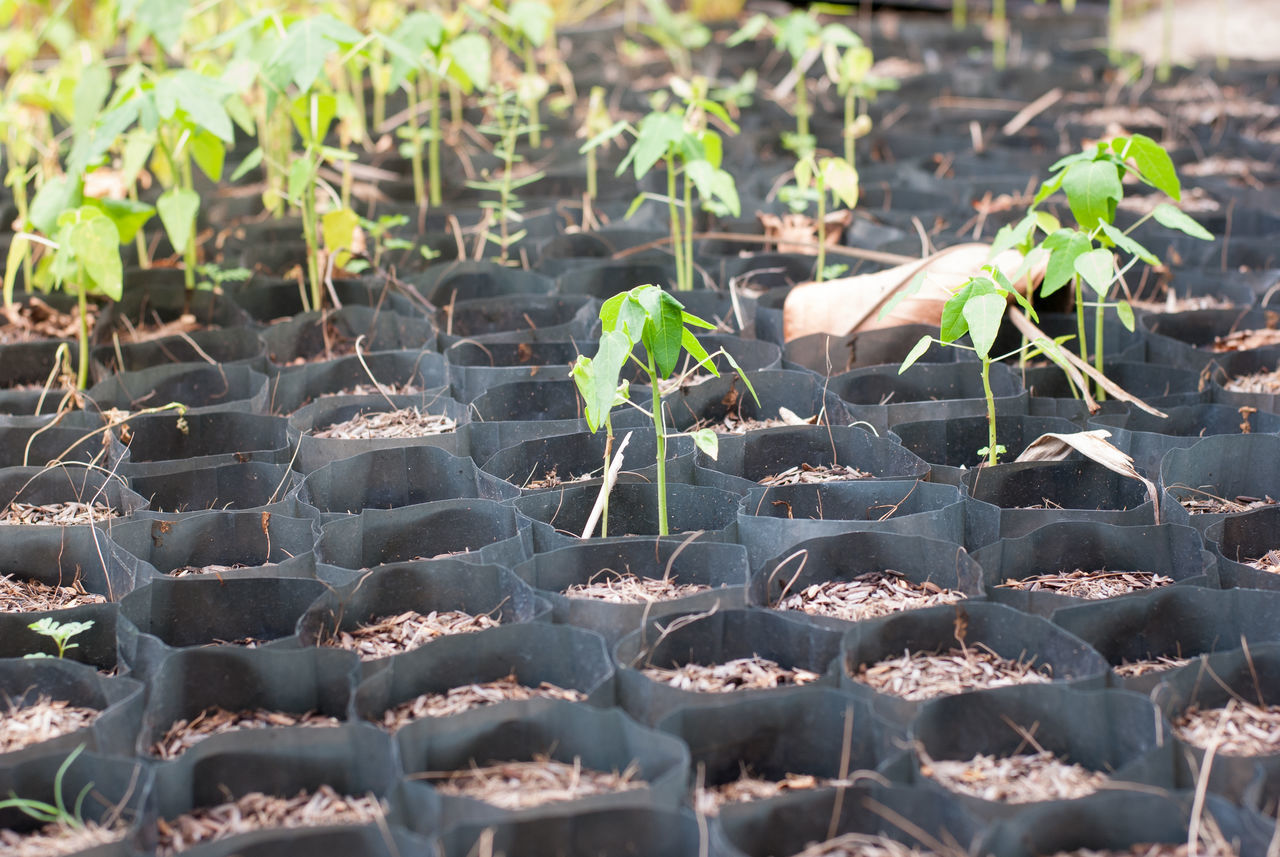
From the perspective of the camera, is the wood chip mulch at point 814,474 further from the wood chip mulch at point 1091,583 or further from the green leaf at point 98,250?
the green leaf at point 98,250

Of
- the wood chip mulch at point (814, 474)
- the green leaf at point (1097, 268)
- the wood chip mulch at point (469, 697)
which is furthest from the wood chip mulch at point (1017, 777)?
the green leaf at point (1097, 268)

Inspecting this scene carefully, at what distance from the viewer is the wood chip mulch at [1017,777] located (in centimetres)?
128

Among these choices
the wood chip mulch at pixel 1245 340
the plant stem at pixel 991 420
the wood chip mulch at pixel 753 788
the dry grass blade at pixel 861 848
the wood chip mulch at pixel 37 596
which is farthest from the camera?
the wood chip mulch at pixel 1245 340

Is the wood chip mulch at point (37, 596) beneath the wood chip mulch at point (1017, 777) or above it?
above

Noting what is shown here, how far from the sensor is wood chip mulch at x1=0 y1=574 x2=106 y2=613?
→ 1729 mm

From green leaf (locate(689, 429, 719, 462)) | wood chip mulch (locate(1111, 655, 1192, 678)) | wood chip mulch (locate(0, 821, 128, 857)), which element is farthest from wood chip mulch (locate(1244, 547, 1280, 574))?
wood chip mulch (locate(0, 821, 128, 857))

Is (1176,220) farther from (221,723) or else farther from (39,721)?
(39,721)

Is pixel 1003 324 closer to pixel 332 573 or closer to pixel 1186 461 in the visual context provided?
pixel 1186 461

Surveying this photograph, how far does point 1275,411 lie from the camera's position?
2.12m

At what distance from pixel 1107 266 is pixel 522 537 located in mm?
1077

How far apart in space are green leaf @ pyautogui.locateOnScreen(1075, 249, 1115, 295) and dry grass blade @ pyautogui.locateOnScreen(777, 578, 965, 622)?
624mm

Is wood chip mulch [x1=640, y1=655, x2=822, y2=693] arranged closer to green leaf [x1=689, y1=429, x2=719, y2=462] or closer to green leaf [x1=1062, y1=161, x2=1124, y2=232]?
green leaf [x1=689, y1=429, x2=719, y2=462]

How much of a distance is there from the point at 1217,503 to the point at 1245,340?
0.79 meters

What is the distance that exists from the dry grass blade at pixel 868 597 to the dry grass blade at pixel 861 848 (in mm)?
419
